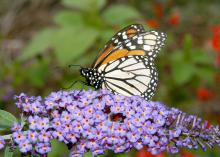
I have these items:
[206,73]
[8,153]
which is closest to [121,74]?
[8,153]

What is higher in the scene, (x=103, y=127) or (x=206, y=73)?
(x=206, y=73)

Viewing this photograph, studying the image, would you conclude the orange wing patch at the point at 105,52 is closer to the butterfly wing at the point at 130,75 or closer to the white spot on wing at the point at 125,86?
the butterfly wing at the point at 130,75

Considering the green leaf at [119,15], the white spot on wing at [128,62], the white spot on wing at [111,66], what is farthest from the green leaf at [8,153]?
the green leaf at [119,15]

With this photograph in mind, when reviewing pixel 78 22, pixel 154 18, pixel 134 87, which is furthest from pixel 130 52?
pixel 154 18

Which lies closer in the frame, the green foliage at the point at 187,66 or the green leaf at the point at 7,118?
the green leaf at the point at 7,118

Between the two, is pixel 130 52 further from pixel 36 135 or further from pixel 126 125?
pixel 36 135

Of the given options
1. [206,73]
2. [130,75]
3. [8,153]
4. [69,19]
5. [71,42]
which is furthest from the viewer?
[206,73]

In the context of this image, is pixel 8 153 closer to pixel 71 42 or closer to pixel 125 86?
pixel 125 86

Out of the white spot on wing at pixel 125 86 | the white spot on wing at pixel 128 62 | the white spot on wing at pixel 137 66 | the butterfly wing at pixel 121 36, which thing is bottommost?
the white spot on wing at pixel 125 86
